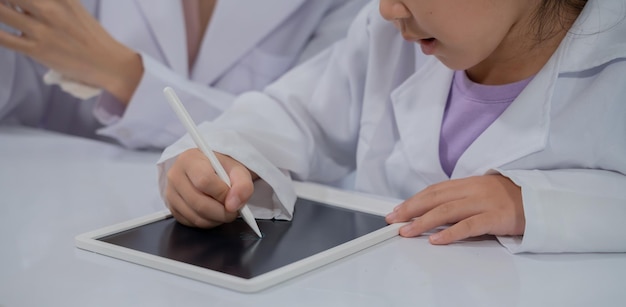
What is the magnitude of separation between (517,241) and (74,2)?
2.26 ft

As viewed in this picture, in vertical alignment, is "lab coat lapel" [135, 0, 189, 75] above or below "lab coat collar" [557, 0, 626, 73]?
below

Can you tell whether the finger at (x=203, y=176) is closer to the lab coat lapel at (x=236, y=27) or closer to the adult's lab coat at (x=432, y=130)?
the adult's lab coat at (x=432, y=130)

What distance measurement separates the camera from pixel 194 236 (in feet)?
1.93

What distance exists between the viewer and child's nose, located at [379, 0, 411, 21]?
25.1 inches

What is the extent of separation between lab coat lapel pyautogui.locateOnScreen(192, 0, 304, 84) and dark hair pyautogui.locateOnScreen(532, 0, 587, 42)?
1.61 ft

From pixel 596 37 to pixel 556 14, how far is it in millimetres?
48

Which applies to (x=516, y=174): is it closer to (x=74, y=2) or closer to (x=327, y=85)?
(x=327, y=85)

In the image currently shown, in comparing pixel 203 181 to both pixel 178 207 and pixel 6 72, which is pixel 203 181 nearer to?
pixel 178 207

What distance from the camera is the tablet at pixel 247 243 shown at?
0.50 meters

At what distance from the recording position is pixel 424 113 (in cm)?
76

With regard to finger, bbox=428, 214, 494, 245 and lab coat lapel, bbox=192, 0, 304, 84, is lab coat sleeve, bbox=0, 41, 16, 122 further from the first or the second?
finger, bbox=428, 214, 494, 245

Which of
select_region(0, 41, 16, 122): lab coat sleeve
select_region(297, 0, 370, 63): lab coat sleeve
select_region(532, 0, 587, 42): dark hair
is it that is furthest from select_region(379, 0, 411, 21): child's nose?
select_region(0, 41, 16, 122): lab coat sleeve

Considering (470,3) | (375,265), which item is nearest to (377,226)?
(375,265)

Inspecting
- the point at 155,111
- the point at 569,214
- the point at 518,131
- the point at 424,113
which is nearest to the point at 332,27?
the point at 155,111
